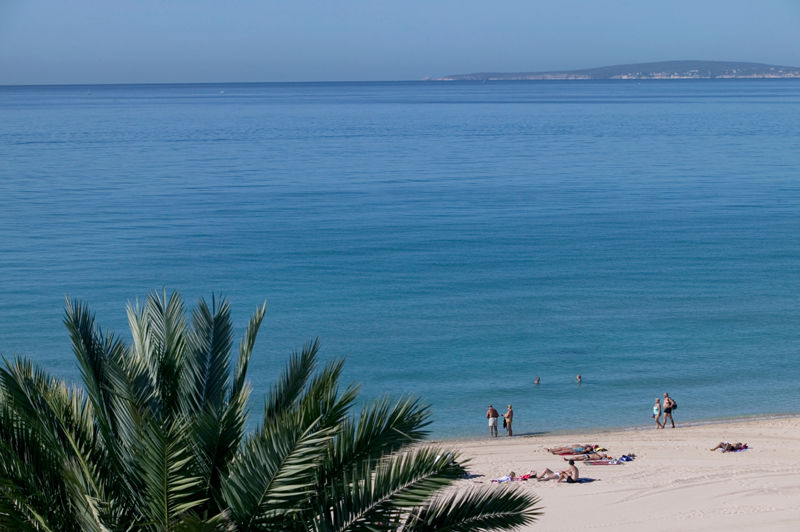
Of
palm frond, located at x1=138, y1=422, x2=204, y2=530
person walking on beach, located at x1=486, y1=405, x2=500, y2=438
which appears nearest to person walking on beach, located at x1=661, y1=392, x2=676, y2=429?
person walking on beach, located at x1=486, y1=405, x2=500, y2=438

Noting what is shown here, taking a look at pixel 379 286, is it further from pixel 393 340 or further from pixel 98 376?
pixel 98 376

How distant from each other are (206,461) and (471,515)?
6.84 ft

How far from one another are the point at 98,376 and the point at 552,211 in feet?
147

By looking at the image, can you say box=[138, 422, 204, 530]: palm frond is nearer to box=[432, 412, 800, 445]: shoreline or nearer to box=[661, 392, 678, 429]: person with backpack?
box=[432, 412, 800, 445]: shoreline

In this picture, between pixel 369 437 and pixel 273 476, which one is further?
pixel 369 437

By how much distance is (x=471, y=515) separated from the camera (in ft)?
22.9

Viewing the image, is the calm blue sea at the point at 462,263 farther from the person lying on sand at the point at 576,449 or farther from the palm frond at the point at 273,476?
the palm frond at the point at 273,476

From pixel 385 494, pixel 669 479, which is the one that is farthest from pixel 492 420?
pixel 385 494

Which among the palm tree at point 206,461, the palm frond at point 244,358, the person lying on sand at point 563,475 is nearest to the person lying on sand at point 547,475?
the person lying on sand at point 563,475

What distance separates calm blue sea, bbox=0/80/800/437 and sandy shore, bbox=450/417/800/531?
219 cm

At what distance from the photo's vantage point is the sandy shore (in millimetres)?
15539

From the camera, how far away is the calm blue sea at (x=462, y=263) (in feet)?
88.0

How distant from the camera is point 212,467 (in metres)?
6.55

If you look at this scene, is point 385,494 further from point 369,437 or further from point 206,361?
point 206,361
